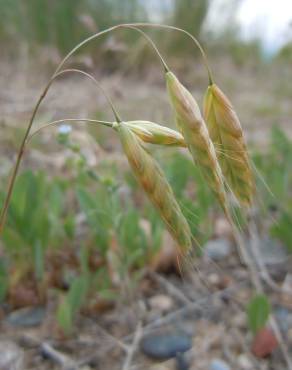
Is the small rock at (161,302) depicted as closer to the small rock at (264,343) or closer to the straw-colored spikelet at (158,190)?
the small rock at (264,343)

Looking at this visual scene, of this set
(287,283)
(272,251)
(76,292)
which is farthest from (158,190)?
(272,251)

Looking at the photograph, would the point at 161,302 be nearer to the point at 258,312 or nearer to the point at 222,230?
the point at 258,312

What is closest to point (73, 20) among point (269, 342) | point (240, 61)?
point (240, 61)

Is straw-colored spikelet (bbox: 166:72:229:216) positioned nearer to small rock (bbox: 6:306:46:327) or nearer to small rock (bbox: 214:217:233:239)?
small rock (bbox: 6:306:46:327)

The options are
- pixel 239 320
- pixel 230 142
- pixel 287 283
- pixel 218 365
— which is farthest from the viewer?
pixel 287 283

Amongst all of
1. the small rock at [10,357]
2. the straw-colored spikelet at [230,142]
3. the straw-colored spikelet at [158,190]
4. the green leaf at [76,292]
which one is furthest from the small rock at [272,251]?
the straw-colored spikelet at [158,190]

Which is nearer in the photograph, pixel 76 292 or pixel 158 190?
pixel 158 190

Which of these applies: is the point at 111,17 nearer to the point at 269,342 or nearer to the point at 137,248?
the point at 137,248
